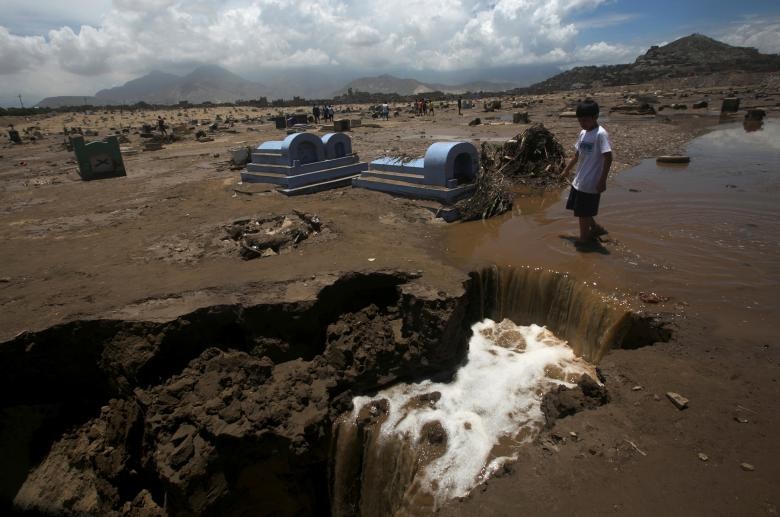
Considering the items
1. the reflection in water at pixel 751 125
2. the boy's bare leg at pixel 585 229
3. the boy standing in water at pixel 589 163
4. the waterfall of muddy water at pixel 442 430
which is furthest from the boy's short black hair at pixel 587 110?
the reflection in water at pixel 751 125

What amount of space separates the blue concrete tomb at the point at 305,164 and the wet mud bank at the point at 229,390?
6.49 meters

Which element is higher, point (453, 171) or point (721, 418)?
point (453, 171)

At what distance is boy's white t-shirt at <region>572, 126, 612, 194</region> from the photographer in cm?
609

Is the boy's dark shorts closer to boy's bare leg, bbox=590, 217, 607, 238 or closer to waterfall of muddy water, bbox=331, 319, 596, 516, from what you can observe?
boy's bare leg, bbox=590, 217, 607, 238

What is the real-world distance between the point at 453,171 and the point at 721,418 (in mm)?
7276

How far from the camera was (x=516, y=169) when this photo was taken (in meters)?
12.1

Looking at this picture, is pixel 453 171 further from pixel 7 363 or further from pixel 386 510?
pixel 7 363

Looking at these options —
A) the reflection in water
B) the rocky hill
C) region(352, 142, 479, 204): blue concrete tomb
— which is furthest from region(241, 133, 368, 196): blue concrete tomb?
the rocky hill

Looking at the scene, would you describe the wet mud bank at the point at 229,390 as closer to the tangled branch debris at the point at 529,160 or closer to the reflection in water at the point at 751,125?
the tangled branch debris at the point at 529,160

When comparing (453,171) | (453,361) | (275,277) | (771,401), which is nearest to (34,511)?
(275,277)

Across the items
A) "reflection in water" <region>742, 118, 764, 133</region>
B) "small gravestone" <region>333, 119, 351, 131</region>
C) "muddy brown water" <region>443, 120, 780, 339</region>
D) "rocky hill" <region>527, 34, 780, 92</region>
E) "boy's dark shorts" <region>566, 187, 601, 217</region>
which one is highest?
"rocky hill" <region>527, 34, 780, 92</region>

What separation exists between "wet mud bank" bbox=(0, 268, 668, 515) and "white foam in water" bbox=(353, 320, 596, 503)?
0.21m

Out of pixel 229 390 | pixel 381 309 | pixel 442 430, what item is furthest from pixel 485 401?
pixel 229 390

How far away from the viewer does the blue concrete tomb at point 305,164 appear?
11.6m
